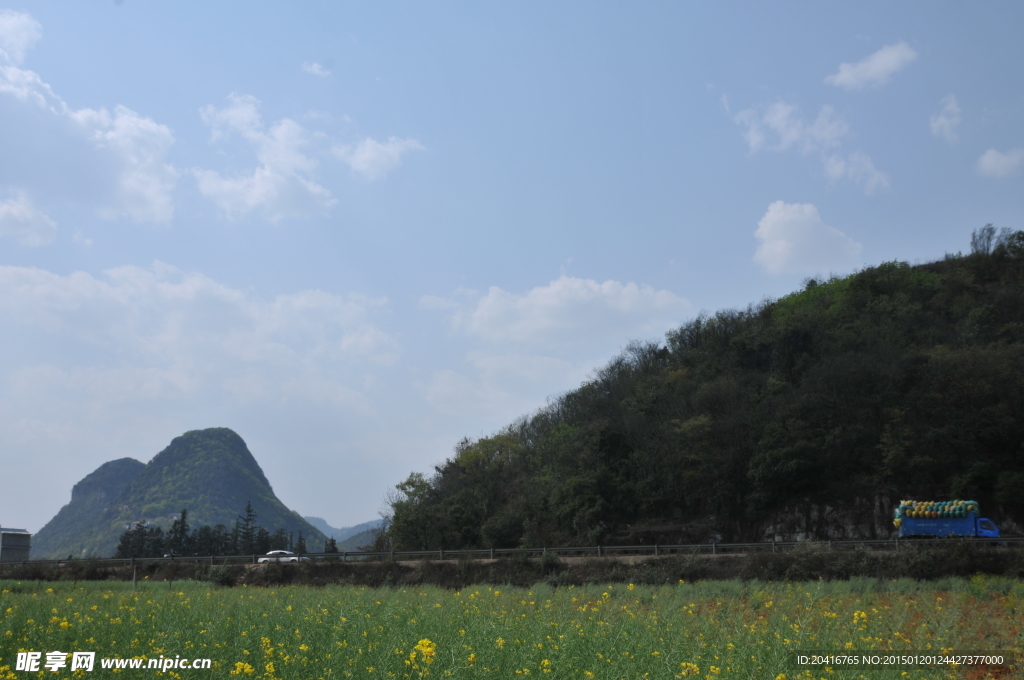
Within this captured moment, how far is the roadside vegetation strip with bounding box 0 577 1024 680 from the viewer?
321 inches

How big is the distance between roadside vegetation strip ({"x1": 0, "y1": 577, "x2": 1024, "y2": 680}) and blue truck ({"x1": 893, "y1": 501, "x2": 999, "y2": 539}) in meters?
16.4

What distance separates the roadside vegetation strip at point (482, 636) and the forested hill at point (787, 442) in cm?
2636

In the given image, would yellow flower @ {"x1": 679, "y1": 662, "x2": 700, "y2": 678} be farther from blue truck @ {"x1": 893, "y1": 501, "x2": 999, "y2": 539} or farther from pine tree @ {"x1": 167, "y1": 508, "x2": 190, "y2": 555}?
pine tree @ {"x1": 167, "y1": 508, "x2": 190, "y2": 555}

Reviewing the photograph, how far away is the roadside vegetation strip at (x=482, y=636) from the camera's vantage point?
8.16m

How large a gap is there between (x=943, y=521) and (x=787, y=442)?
40.3 feet

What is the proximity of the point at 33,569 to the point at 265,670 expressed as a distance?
36.9 m

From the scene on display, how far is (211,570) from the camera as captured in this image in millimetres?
34125

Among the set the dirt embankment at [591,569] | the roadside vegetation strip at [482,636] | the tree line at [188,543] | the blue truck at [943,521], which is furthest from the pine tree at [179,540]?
the blue truck at [943,521]

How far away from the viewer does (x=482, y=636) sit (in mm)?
9773

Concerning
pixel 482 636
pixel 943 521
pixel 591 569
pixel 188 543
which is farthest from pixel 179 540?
pixel 482 636

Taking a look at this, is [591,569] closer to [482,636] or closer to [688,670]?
[482,636]

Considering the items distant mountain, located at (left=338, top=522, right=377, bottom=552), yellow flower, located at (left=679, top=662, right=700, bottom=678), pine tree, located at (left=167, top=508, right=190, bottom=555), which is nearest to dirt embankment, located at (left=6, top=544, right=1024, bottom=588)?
distant mountain, located at (left=338, top=522, right=377, bottom=552)

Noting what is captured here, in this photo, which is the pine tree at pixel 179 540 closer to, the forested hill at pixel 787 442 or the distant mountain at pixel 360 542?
the distant mountain at pixel 360 542

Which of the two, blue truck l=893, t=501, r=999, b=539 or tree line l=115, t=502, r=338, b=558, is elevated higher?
blue truck l=893, t=501, r=999, b=539
